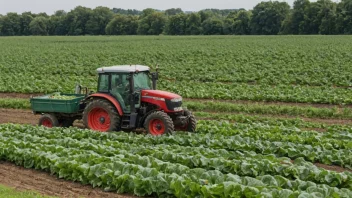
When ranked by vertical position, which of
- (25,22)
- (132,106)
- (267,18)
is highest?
(267,18)

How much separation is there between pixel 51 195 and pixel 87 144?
8.39 ft

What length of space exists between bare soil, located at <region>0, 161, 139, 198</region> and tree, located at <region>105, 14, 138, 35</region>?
328 feet

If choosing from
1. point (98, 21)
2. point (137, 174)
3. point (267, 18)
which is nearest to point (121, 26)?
point (98, 21)

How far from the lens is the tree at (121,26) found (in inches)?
4294

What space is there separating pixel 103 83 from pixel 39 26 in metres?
109

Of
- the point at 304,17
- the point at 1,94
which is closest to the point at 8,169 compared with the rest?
the point at 1,94

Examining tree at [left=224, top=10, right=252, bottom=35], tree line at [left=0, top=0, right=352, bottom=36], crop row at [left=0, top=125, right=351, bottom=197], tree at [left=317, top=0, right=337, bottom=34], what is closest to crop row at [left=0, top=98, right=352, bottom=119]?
crop row at [left=0, top=125, right=351, bottom=197]

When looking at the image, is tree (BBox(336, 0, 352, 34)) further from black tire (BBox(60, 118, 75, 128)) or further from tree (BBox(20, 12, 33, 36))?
black tire (BBox(60, 118, 75, 128))

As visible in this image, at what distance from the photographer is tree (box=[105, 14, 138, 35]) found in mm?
109062

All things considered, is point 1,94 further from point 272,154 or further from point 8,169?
point 272,154

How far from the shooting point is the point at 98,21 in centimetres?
11738

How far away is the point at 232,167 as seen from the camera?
9297 millimetres

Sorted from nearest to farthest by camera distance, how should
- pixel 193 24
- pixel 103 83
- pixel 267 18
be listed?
pixel 103 83, pixel 267 18, pixel 193 24

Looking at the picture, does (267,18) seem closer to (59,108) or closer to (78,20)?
(78,20)
